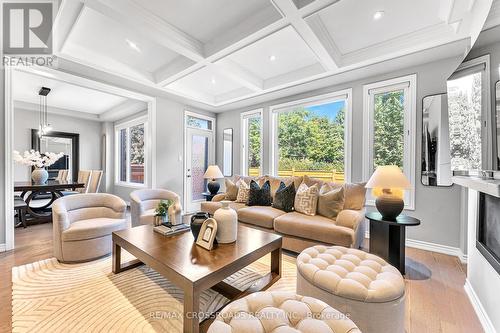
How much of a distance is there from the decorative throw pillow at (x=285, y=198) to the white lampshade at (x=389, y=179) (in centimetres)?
113

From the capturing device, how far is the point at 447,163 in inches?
109

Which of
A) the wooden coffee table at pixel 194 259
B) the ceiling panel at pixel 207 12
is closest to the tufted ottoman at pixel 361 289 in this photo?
the wooden coffee table at pixel 194 259

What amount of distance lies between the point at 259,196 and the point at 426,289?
224 centimetres

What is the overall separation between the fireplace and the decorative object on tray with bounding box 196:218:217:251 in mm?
1959

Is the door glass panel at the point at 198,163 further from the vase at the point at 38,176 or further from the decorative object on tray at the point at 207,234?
the decorative object on tray at the point at 207,234

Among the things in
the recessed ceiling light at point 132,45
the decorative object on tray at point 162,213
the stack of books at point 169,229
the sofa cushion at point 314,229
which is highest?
the recessed ceiling light at point 132,45

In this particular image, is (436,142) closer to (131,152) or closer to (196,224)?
(196,224)

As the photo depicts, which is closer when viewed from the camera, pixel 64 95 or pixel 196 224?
pixel 196 224

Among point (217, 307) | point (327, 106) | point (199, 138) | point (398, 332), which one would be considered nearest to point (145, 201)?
point (217, 307)

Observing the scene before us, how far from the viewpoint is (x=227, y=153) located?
5500mm

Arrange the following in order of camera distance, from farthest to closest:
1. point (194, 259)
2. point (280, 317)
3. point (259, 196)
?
point (259, 196)
point (194, 259)
point (280, 317)

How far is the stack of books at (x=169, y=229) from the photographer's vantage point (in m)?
2.13

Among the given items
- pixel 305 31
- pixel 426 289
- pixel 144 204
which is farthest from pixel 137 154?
pixel 426 289

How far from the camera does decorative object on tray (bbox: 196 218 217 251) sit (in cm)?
181
